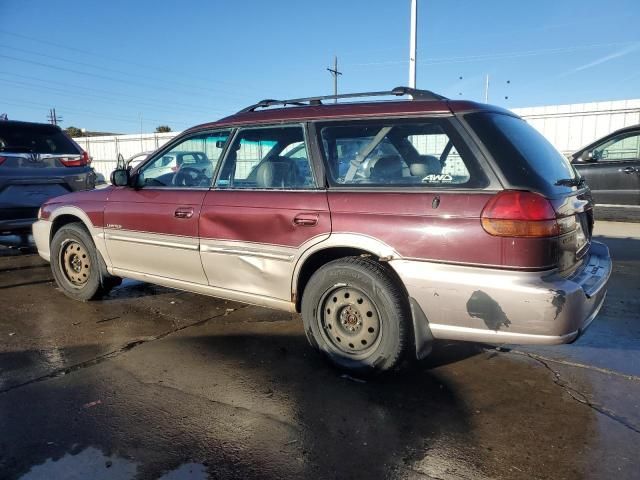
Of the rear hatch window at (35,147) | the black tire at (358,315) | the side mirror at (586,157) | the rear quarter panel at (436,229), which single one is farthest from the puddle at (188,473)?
the side mirror at (586,157)

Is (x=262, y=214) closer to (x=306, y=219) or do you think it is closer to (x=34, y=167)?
(x=306, y=219)

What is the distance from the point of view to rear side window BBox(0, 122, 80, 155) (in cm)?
689

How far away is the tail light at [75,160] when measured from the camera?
7.26 metres

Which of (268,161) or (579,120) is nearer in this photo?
(268,161)

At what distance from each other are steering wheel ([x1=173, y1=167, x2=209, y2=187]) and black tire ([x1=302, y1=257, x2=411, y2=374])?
1439 millimetres

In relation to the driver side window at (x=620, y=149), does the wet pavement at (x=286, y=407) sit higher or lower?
lower

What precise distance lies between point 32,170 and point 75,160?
69cm

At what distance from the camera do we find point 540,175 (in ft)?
9.73

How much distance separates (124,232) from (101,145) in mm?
24013

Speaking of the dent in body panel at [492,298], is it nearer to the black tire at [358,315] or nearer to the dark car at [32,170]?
the black tire at [358,315]

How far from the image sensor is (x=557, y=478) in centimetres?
233

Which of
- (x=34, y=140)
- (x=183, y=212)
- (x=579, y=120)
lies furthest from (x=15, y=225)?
(x=579, y=120)

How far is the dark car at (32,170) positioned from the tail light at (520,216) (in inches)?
244

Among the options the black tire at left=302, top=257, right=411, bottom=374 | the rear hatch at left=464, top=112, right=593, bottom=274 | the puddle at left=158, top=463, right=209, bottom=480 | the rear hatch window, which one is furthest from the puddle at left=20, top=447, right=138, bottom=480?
the rear hatch window
